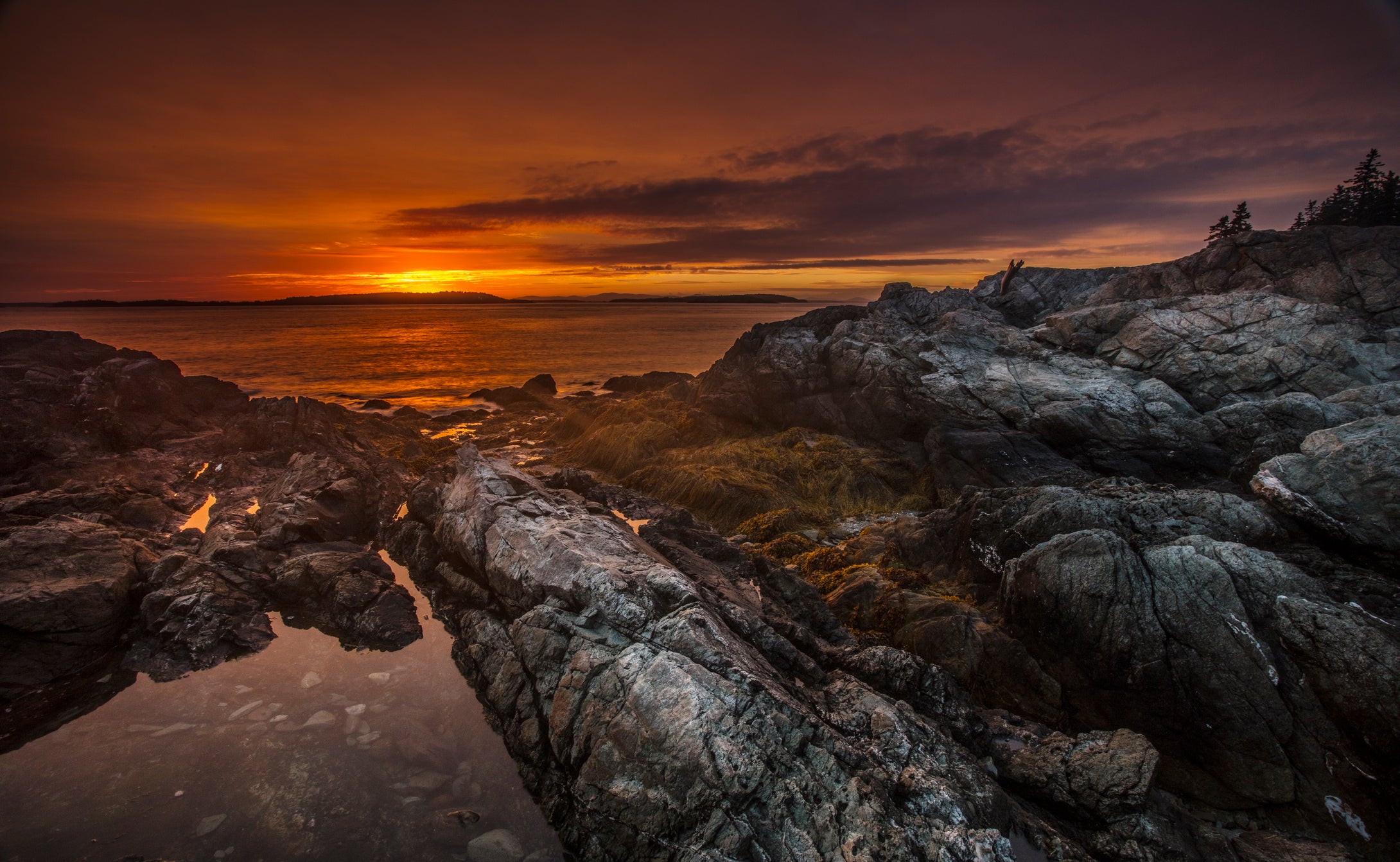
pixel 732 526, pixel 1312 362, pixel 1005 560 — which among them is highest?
pixel 1312 362

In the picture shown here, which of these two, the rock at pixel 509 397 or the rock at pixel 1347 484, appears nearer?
the rock at pixel 1347 484

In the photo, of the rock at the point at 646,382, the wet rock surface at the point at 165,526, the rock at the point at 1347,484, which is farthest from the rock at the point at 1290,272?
the wet rock surface at the point at 165,526

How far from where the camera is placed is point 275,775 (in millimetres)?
7562

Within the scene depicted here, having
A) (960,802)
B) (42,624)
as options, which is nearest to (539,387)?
(42,624)

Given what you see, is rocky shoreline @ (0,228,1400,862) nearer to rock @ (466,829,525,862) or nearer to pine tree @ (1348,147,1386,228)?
rock @ (466,829,525,862)

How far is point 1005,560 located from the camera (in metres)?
A: 12.3

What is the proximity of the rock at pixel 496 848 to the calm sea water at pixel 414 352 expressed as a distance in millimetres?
32535

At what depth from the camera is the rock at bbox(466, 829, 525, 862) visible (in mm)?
6605

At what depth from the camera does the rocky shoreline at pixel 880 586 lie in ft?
21.5

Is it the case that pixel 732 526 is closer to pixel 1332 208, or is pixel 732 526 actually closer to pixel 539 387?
pixel 539 387

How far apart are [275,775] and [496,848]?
3452 millimetres

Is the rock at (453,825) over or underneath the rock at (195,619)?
underneath

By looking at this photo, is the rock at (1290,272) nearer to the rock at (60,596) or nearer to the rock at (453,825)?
the rock at (453,825)

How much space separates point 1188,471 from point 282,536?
83.3 ft
